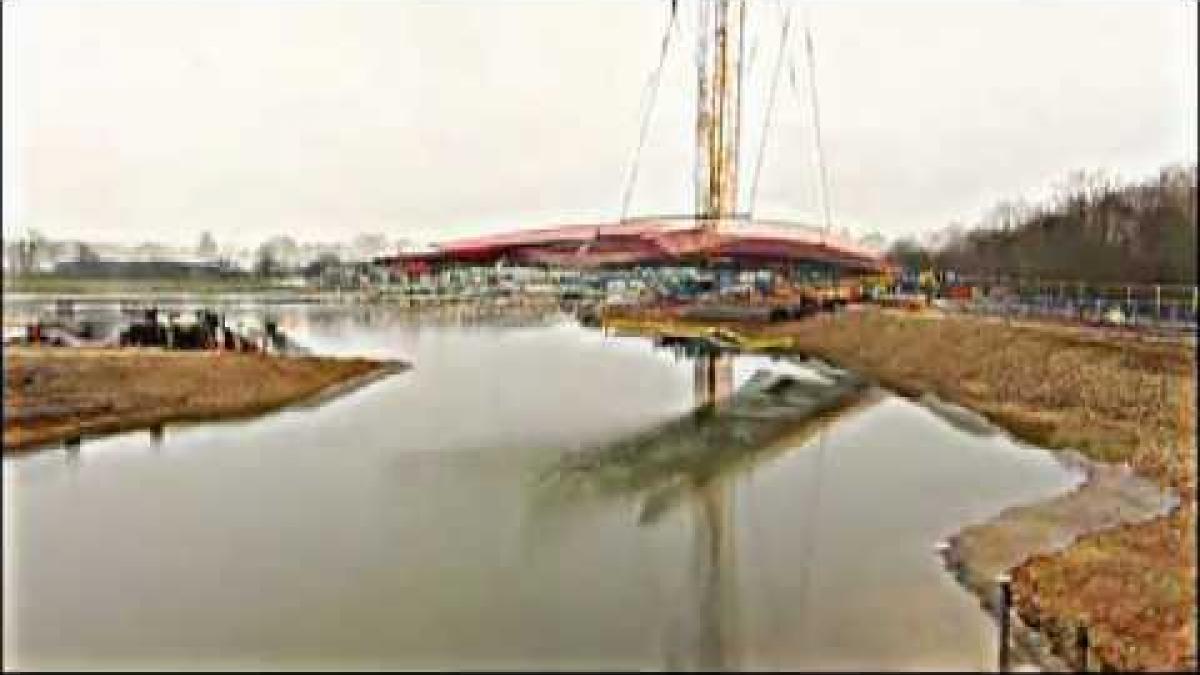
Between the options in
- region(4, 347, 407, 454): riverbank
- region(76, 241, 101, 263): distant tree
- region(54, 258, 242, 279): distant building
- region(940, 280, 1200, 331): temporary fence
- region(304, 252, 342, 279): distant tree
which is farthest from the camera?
region(304, 252, 342, 279): distant tree

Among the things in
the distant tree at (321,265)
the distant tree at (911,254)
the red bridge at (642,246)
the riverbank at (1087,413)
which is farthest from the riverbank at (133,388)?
the distant tree at (911,254)

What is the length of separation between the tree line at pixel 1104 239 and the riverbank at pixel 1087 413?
229 centimetres

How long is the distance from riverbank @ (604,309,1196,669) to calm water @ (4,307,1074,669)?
809 mm

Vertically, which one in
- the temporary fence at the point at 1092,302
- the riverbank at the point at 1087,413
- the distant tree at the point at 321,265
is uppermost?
the distant tree at the point at 321,265

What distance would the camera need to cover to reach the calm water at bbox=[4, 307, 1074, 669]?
7977mm

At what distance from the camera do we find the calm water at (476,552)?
7.98 m

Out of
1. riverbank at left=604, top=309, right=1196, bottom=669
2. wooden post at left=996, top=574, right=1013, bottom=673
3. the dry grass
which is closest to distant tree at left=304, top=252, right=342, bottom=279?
riverbank at left=604, top=309, right=1196, bottom=669

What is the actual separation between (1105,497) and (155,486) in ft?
35.5

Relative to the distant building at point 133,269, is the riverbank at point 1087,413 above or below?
below

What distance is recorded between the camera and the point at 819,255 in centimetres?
1844

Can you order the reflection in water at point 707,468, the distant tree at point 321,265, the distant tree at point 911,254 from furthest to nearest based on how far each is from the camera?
the distant tree at point 911,254 → the distant tree at point 321,265 → the reflection in water at point 707,468

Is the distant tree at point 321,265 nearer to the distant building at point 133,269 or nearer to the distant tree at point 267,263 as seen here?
the distant tree at point 267,263

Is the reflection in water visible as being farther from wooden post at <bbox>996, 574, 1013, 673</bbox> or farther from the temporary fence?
the temporary fence

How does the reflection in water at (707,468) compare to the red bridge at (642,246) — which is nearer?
the reflection in water at (707,468)
